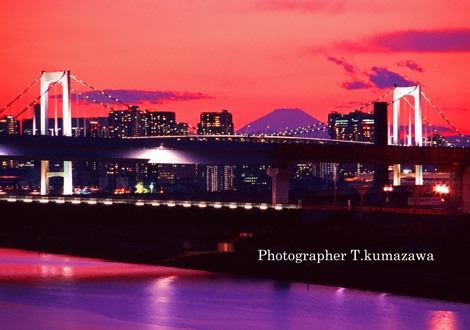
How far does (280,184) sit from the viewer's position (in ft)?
297

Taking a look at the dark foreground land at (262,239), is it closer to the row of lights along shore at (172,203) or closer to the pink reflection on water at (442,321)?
the row of lights along shore at (172,203)

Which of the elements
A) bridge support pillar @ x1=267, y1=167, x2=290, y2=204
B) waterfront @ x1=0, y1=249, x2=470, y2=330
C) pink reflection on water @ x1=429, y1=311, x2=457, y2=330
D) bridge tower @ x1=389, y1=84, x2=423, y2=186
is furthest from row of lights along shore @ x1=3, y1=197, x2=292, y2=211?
bridge tower @ x1=389, y1=84, x2=423, y2=186

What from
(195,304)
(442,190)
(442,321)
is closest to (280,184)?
(442,190)

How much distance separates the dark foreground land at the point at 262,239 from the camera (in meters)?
60.9

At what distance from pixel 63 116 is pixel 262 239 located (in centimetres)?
3118

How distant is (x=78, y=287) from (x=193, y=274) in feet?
22.1

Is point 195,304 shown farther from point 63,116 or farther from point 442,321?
point 63,116

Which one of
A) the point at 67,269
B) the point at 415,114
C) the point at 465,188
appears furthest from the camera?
the point at 415,114

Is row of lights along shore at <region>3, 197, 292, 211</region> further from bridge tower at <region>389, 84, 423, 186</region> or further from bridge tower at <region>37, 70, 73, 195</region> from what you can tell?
bridge tower at <region>389, 84, 423, 186</region>

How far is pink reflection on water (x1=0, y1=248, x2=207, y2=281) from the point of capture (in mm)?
69250

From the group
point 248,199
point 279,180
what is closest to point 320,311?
point 279,180

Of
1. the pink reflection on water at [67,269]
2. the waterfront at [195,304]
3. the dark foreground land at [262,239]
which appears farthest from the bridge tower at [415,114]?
the waterfront at [195,304]

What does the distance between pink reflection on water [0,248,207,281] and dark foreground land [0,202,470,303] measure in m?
1.63

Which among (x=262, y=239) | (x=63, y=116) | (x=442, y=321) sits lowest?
(x=442, y=321)
